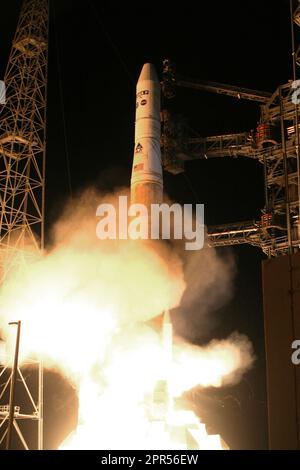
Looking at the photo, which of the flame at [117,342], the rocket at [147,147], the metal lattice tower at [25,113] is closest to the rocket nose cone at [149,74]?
the rocket at [147,147]

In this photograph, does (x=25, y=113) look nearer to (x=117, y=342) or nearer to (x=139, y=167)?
(x=139, y=167)

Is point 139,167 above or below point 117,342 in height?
above

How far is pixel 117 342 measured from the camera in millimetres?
25172

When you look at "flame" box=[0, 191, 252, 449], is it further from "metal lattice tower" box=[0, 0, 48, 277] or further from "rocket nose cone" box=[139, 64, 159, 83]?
"rocket nose cone" box=[139, 64, 159, 83]

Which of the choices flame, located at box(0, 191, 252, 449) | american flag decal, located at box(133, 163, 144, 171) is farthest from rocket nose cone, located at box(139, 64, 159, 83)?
flame, located at box(0, 191, 252, 449)

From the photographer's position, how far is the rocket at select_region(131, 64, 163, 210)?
87.6 ft

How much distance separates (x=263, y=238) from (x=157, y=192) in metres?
11.2

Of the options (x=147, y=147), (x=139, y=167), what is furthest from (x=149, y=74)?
(x=139, y=167)

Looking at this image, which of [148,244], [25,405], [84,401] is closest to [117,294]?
[148,244]

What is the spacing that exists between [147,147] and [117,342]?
27.4ft

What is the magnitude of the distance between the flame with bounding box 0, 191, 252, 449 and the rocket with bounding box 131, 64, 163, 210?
2290 mm

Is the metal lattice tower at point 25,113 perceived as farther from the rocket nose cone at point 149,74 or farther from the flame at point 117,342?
the rocket nose cone at point 149,74

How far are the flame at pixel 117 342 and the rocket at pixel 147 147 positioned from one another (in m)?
2.29
